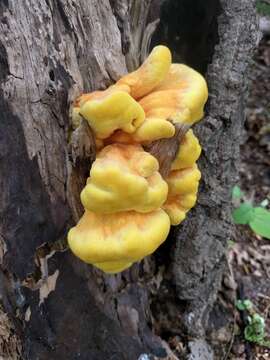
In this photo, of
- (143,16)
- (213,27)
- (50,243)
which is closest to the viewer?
(50,243)

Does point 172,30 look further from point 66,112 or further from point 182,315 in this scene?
point 182,315

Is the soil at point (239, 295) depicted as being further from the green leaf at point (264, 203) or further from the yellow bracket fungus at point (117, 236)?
the yellow bracket fungus at point (117, 236)

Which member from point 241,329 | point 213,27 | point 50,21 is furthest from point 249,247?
point 50,21

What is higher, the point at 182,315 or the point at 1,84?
the point at 1,84

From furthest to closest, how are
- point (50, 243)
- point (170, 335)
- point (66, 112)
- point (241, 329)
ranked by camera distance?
point (241, 329) < point (170, 335) < point (50, 243) < point (66, 112)

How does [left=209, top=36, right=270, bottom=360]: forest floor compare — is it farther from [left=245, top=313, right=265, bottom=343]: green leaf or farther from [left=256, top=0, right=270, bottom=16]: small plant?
[left=256, top=0, right=270, bottom=16]: small plant

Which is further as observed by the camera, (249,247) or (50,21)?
(249,247)

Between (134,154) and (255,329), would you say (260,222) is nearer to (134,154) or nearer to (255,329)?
(255,329)
